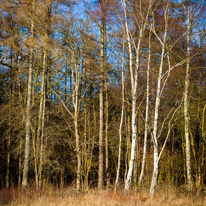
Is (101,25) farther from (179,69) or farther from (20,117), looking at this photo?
(20,117)

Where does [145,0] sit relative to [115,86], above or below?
above

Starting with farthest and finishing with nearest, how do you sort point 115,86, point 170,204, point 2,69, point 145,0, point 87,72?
point 2,69 < point 115,86 < point 87,72 < point 145,0 < point 170,204

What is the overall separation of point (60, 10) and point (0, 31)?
4942 mm

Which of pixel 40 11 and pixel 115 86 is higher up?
pixel 40 11

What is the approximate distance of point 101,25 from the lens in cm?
1139

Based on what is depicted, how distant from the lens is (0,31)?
43.4 feet

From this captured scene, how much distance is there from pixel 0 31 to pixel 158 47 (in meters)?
9.66

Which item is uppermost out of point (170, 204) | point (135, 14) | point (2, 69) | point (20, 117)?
point (135, 14)

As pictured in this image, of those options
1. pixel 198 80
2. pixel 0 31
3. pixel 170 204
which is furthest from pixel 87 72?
pixel 170 204

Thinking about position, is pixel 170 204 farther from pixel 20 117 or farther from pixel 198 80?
pixel 20 117

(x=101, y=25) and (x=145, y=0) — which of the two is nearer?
(x=145, y=0)

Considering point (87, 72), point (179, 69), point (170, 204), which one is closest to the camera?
point (170, 204)

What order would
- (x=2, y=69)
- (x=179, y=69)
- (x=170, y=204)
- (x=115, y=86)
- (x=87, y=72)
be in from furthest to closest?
(x=2, y=69) < (x=115, y=86) < (x=87, y=72) < (x=179, y=69) < (x=170, y=204)

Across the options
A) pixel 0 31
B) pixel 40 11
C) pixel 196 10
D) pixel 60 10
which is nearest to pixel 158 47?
pixel 196 10
